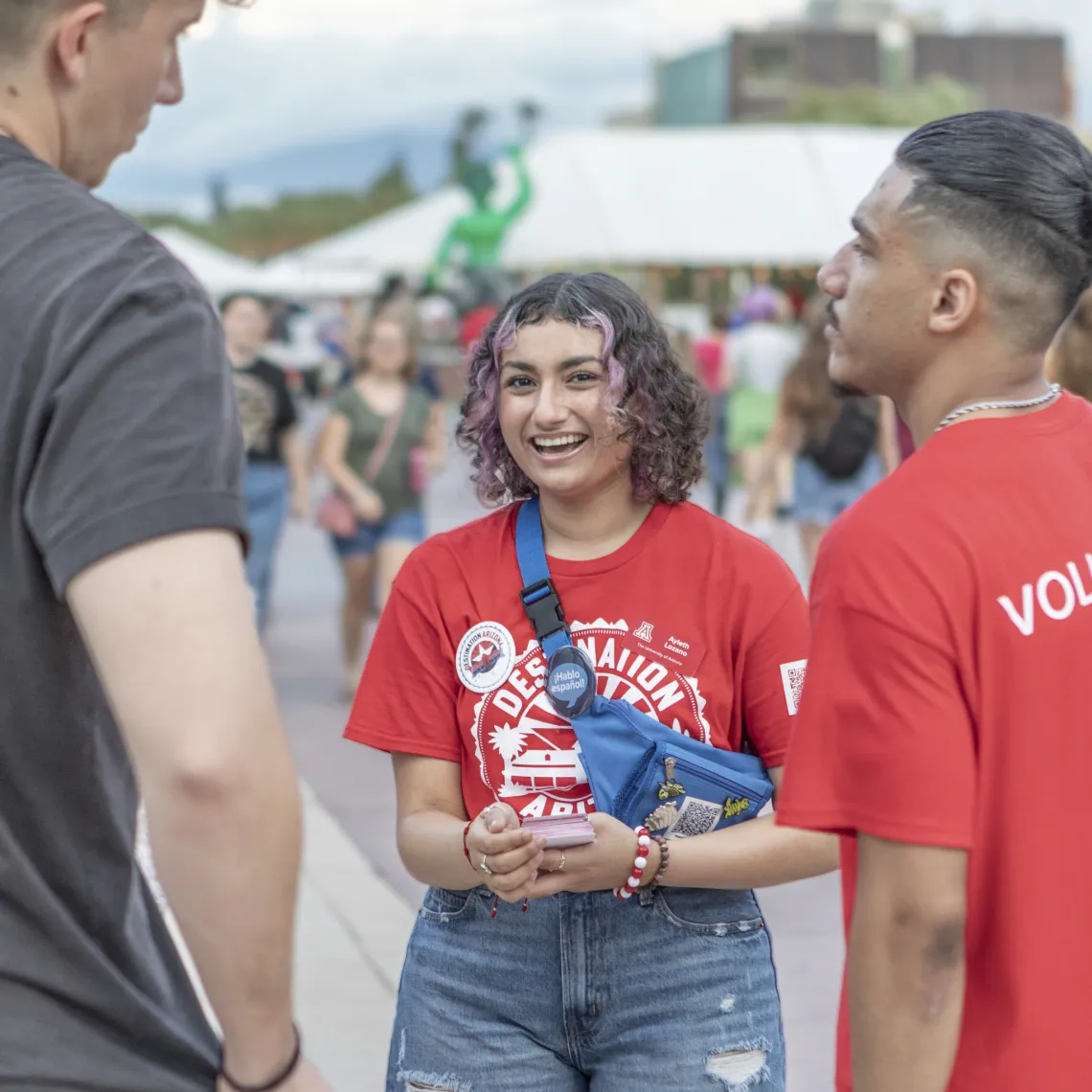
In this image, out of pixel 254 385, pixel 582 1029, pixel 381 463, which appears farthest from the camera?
pixel 254 385

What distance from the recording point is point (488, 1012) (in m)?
2.59

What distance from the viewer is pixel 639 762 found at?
8.34 ft

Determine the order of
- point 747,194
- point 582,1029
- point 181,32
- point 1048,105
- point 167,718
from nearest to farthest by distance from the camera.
Result: 1. point 167,718
2. point 181,32
3. point 582,1029
4. point 747,194
5. point 1048,105

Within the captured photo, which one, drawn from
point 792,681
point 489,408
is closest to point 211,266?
point 489,408

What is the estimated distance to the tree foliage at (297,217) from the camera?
127 metres

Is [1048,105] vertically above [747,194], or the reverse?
[747,194]

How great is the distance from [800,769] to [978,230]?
2.04 ft

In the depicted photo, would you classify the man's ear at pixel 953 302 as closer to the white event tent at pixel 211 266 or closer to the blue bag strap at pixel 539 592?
the blue bag strap at pixel 539 592

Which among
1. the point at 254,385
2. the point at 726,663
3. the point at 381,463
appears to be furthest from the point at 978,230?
the point at 254,385

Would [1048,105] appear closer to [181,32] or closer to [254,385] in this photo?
[254,385]

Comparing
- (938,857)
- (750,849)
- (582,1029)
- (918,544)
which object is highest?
(918,544)

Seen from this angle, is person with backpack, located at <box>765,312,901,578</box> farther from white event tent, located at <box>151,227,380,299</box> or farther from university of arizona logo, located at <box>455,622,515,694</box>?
white event tent, located at <box>151,227,380,299</box>

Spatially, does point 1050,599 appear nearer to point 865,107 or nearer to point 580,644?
point 580,644

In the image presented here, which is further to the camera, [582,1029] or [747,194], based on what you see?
[747,194]
